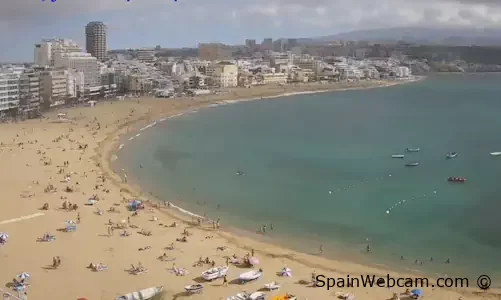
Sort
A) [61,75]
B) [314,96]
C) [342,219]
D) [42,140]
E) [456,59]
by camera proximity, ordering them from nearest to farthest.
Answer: [342,219] → [42,140] → [61,75] → [314,96] → [456,59]

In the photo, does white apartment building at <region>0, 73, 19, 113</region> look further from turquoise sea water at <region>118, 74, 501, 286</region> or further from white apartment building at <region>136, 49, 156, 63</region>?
white apartment building at <region>136, 49, 156, 63</region>

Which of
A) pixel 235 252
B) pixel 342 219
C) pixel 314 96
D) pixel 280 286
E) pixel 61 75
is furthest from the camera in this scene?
pixel 314 96

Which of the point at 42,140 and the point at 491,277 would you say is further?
the point at 42,140

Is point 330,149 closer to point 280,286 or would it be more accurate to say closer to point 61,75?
point 280,286

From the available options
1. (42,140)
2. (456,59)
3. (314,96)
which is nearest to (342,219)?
(42,140)

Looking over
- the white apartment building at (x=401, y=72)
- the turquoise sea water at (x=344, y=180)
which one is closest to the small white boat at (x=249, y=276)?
the turquoise sea water at (x=344, y=180)
